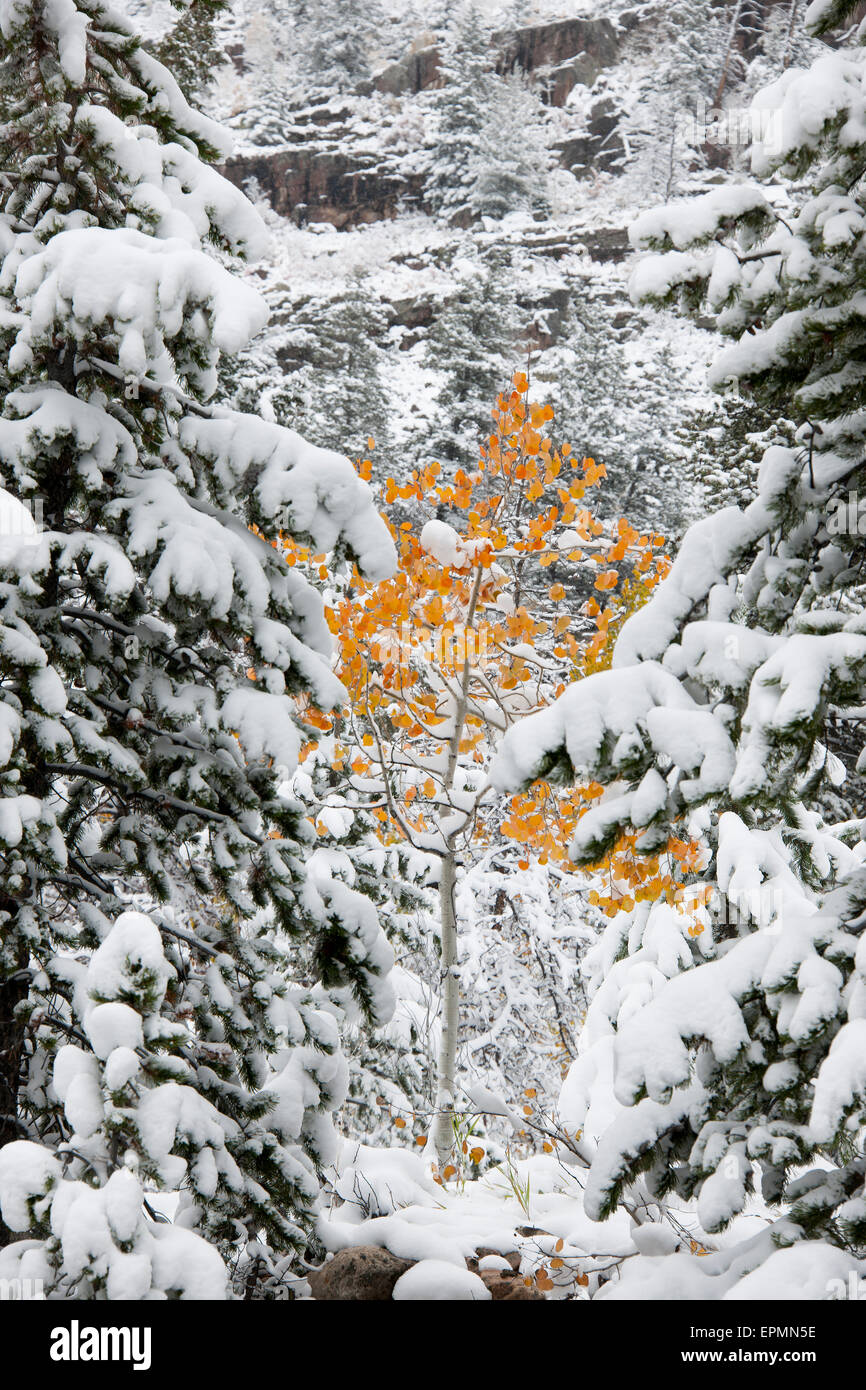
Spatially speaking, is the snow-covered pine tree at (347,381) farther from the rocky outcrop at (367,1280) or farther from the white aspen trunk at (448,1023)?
the rocky outcrop at (367,1280)

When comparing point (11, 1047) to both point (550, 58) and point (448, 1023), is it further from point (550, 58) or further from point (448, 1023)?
point (550, 58)

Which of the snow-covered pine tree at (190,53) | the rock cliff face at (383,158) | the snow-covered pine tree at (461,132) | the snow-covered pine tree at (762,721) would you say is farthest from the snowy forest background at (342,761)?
the rock cliff face at (383,158)

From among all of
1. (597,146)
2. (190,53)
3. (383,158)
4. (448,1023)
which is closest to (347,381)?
(190,53)

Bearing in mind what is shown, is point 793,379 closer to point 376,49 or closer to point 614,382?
point 614,382

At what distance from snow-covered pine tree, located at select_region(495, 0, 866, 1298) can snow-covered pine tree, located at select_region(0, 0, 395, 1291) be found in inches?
46.9

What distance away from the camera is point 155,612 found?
12.0 feet

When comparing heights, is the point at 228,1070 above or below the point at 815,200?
below

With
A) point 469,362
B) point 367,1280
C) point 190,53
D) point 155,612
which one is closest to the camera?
point 155,612

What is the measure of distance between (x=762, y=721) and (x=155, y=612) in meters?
2.50

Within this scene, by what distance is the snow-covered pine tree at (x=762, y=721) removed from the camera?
78.5 inches

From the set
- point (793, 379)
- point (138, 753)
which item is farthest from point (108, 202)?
point (793, 379)
